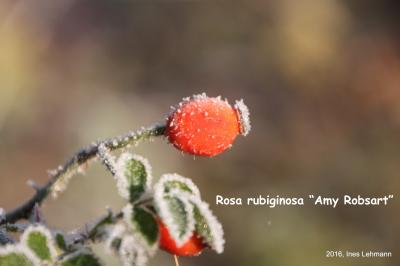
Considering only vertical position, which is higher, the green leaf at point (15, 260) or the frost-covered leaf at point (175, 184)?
the frost-covered leaf at point (175, 184)

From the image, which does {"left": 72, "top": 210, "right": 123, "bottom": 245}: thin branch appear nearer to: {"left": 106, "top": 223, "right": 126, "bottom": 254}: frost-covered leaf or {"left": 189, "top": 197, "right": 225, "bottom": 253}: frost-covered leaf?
{"left": 106, "top": 223, "right": 126, "bottom": 254}: frost-covered leaf

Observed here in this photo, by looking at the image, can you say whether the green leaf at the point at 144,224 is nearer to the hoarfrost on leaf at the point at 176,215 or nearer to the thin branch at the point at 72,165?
the hoarfrost on leaf at the point at 176,215

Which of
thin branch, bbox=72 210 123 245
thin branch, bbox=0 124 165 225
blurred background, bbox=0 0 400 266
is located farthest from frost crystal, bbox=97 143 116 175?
blurred background, bbox=0 0 400 266

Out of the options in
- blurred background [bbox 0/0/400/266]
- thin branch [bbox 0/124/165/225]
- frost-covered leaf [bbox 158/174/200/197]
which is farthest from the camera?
blurred background [bbox 0/0/400/266]

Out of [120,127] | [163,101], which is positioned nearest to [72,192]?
[120,127]

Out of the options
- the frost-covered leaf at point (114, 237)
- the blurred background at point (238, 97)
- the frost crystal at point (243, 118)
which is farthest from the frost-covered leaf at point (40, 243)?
the blurred background at point (238, 97)

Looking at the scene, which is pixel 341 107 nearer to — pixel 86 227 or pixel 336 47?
pixel 336 47

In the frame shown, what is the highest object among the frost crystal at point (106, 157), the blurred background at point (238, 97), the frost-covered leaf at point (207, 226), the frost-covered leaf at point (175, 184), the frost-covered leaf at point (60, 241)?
the blurred background at point (238, 97)

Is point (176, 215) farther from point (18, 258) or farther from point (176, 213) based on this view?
point (18, 258)

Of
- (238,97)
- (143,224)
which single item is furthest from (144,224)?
(238,97)
